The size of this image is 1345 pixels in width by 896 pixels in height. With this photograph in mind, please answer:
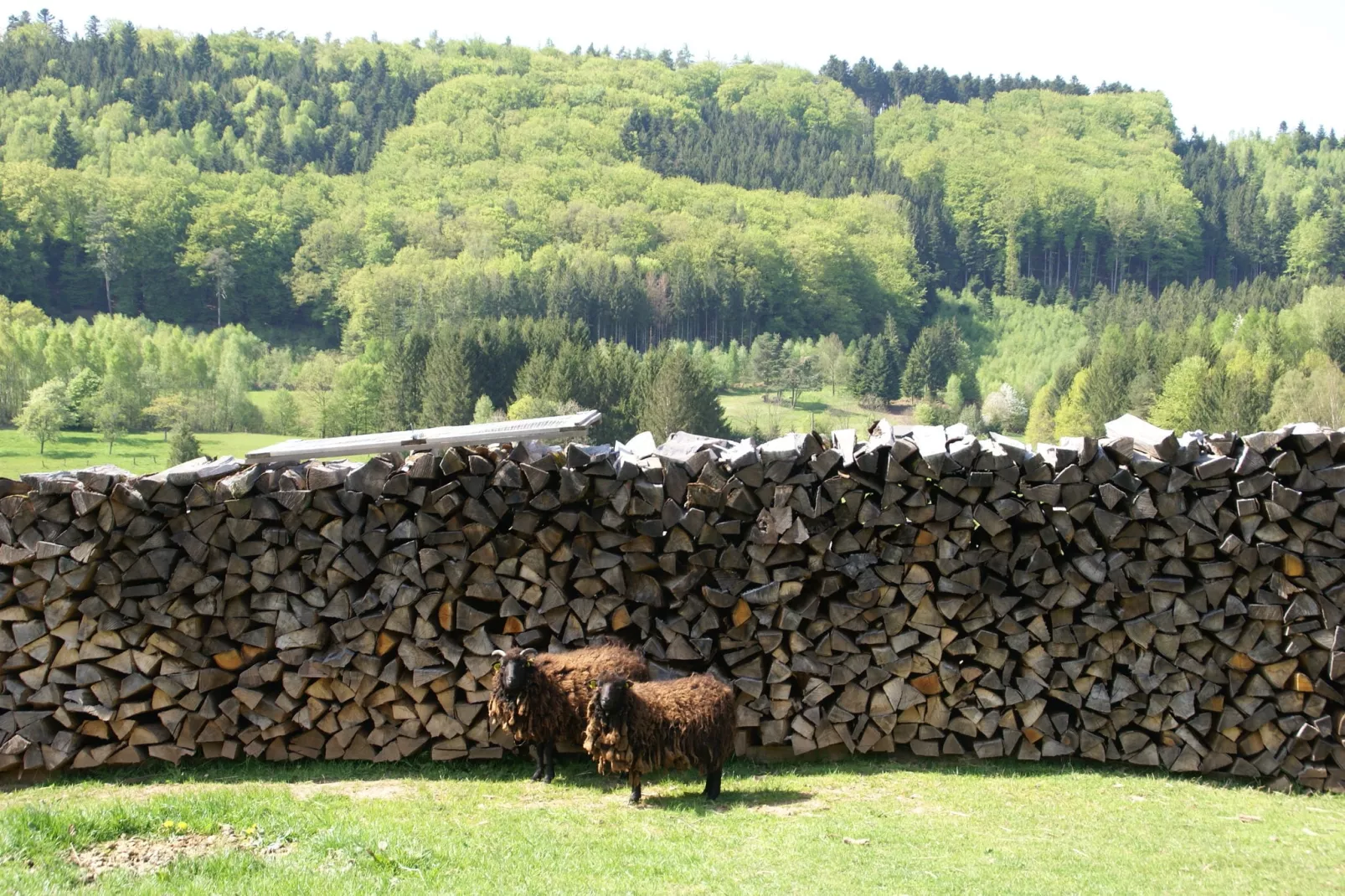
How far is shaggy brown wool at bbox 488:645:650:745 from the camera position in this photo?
995 cm

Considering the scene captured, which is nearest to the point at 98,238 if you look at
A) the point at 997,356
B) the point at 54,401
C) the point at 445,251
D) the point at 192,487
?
the point at 445,251

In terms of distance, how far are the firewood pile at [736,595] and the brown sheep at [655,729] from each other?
124cm

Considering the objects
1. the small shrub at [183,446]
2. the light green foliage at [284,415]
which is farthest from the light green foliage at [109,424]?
the small shrub at [183,446]

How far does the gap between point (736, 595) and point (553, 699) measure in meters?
1.86

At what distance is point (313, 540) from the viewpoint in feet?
34.7

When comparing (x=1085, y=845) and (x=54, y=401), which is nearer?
(x=1085, y=845)

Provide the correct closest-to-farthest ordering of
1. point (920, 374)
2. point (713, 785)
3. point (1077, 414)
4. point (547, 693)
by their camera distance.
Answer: point (713, 785)
point (547, 693)
point (1077, 414)
point (920, 374)

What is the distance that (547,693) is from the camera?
392 inches

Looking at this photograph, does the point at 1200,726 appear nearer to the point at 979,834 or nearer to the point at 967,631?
the point at 967,631

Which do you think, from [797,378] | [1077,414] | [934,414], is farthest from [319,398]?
[1077,414]

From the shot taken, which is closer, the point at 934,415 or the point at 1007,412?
the point at 934,415

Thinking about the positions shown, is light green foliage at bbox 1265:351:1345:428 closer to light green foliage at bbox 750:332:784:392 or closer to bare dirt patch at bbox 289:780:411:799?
A: light green foliage at bbox 750:332:784:392

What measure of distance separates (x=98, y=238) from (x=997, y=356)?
130119 mm

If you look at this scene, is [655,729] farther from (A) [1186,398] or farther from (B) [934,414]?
(B) [934,414]
